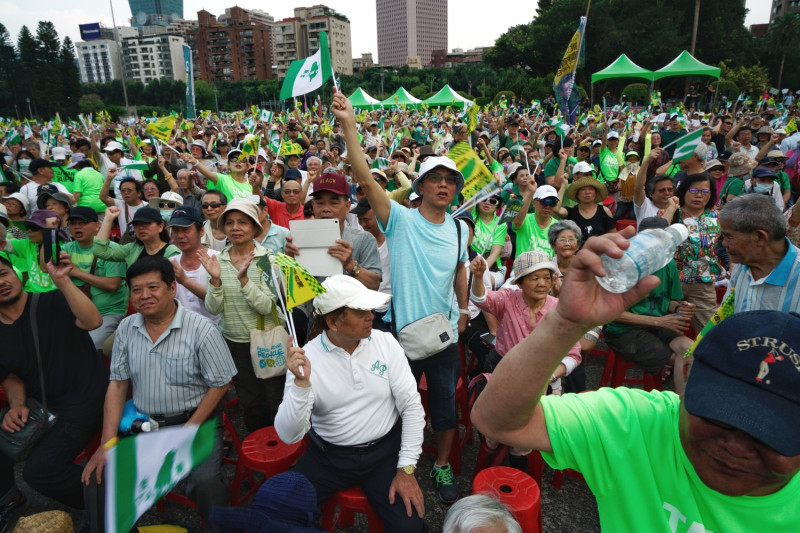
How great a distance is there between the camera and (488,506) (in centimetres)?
184

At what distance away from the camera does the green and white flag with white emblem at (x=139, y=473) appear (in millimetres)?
2012

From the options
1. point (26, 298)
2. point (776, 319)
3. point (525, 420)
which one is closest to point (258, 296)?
point (26, 298)

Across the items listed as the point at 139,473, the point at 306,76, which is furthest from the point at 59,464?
the point at 306,76

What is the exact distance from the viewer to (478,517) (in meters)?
1.77

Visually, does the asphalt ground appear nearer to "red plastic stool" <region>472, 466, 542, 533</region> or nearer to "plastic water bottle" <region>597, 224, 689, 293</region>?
"red plastic stool" <region>472, 466, 542, 533</region>

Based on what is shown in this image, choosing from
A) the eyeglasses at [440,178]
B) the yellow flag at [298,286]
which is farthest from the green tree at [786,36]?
the yellow flag at [298,286]

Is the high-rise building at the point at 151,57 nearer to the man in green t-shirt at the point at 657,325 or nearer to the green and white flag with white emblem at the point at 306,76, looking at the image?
the green and white flag with white emblem at the point at 306,76

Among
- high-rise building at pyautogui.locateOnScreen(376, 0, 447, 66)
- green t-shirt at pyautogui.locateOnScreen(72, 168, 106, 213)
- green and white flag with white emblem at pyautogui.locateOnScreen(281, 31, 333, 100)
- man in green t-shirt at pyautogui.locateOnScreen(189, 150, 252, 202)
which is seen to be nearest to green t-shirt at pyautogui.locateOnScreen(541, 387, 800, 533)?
man in green t-shirt at pyautogui.locateOnScreen(189, 150, 252, 202)

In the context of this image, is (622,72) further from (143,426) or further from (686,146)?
(143,426)

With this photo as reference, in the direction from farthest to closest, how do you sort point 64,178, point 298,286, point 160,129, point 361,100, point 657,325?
point 361,100, point 160,129, point 64,178, point 657,325, point 298,286

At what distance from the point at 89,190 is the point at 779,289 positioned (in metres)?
7.87

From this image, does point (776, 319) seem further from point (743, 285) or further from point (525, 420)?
point (743, 285)

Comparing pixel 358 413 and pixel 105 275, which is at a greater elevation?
pixel 105 275

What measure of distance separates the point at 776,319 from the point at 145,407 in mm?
3126
